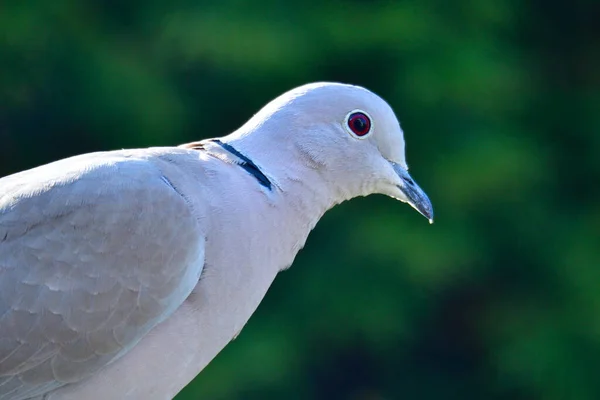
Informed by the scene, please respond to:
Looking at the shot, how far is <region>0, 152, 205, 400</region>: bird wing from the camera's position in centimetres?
229

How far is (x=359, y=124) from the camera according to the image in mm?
2629

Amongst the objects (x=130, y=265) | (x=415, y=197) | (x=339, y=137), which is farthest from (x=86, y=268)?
(x=415, y=197)

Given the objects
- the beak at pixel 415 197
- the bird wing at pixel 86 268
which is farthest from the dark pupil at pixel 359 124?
the bird wing at pixel 86 268

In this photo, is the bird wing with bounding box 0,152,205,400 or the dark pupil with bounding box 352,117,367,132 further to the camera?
the dark pupil with bounding box 352,117,367,132

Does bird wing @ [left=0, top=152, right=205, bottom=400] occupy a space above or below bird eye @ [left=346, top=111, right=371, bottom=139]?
below

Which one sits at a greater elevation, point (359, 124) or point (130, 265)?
point (359, 124)

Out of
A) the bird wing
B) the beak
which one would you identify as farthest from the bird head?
the bird wing

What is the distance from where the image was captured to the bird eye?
262cm

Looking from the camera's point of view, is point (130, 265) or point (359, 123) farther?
point (359, 123)

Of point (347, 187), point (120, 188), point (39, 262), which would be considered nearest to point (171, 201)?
point (120, 188)

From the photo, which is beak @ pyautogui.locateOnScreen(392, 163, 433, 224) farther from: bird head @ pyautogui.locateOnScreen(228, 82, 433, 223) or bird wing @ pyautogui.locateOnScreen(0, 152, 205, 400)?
bird wing @ pyautogui.locateOnScreen(0, 152, 205, 400)

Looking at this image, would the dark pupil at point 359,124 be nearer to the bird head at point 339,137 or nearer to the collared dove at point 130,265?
the bird head at point 339,137

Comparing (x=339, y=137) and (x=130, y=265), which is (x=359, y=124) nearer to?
(x=339, y=137)

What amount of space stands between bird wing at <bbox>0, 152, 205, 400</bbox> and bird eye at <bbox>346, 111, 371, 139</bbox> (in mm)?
481
